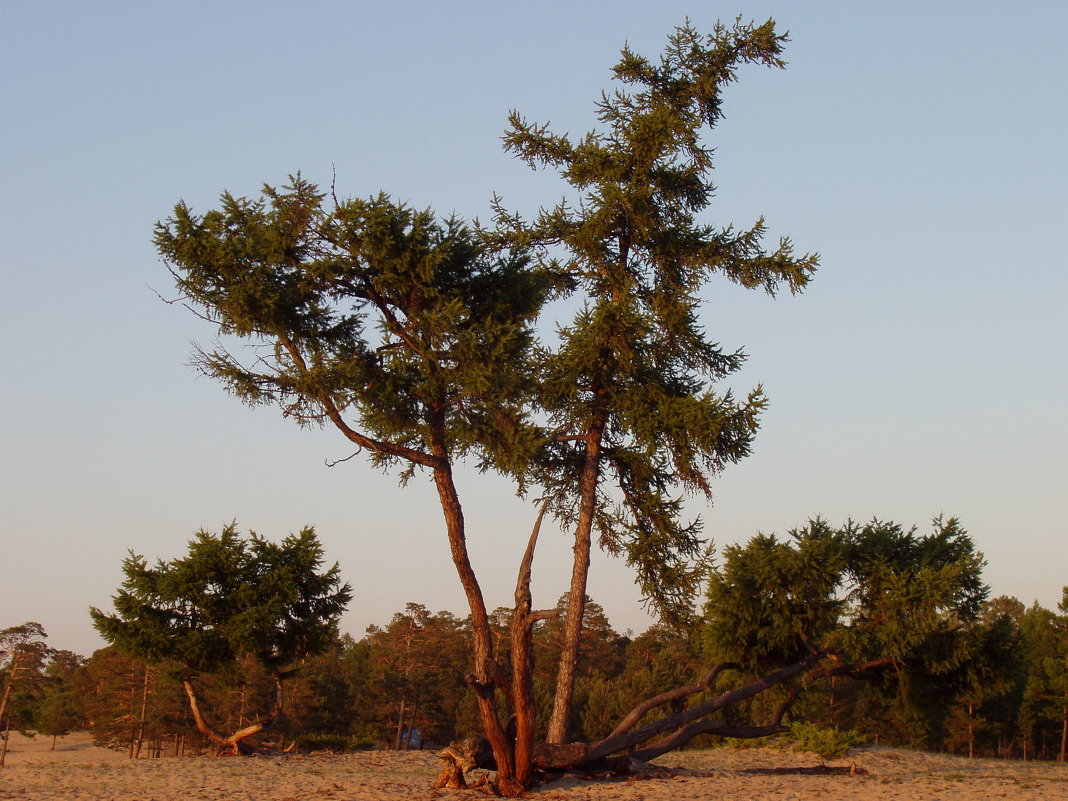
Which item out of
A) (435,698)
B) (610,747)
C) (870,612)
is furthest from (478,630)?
(435,698)

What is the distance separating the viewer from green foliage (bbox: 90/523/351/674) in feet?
74.9

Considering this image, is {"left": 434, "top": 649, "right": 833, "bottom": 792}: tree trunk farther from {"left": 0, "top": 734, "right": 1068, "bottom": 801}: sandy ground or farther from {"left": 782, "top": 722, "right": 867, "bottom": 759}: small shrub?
{"left": 782, "top": 722, "right": 867, "bottom": 759}: small shrub

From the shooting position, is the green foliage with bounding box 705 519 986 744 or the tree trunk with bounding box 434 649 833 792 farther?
the green foliage with bounding box 705 519 986 744

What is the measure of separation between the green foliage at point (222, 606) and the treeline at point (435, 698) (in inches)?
577

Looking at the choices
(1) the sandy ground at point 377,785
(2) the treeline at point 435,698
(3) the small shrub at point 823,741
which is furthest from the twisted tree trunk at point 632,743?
(2) the treeline at point 435,698

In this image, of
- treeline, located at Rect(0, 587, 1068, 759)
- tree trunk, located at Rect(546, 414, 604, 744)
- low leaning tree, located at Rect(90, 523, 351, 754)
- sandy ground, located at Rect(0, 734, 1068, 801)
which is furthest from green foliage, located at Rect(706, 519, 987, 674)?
treeline, located at Rect(0, 587, 1068, 759)

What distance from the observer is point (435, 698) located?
5262 cm

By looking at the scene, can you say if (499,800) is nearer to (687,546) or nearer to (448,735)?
(687,546)

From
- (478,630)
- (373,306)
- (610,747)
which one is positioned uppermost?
(373,306)

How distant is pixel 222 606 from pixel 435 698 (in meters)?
31.9

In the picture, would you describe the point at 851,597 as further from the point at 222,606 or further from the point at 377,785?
the point at 222,606

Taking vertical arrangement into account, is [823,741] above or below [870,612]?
below

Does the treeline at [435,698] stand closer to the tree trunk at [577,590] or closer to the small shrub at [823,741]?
the small shrub at [823,741]

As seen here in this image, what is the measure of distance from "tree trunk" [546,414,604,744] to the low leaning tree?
9914 mm
